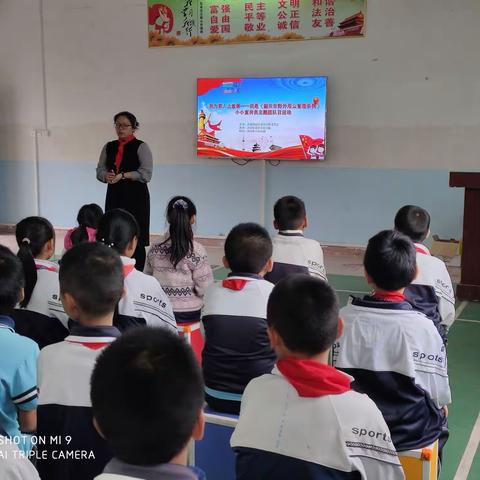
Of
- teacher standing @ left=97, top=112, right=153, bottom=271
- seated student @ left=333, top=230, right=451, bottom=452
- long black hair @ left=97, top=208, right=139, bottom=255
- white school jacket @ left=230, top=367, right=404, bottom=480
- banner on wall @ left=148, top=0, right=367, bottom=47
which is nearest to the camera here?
white school jacket @ left=230, top=367, right=404, bottom=480

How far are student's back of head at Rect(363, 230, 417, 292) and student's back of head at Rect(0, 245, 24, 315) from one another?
0.98 m

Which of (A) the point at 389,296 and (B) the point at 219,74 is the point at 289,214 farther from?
(B) the point at 219,74

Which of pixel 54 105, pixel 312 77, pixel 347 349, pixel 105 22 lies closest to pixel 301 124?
pixel 312 77

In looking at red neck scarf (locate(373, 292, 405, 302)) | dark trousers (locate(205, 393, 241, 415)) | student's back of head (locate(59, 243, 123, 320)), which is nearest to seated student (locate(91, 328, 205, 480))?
student's back of head (locate(59, 243, 123, 320))

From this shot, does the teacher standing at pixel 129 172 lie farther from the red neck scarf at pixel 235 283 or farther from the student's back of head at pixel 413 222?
the red neck scarf at pixel 235 283

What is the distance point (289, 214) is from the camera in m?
3.10

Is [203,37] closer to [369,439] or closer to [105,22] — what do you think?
[105,22]

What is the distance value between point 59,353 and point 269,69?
5.55 meters

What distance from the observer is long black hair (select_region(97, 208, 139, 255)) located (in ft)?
7.77

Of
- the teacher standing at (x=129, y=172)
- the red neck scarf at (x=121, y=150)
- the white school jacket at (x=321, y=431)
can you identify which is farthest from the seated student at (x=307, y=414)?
the red neck scarf at (x=121, y=150)

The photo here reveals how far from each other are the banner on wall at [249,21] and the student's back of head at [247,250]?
4561 mm

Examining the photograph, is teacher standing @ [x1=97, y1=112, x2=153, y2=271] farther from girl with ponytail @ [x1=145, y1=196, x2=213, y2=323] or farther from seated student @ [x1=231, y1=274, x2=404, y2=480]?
seated student @ [x1=231, y1=274, x2=404, y2=480]

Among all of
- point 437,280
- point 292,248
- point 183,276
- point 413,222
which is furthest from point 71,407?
point 413,222

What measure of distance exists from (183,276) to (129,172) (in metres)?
1.73
